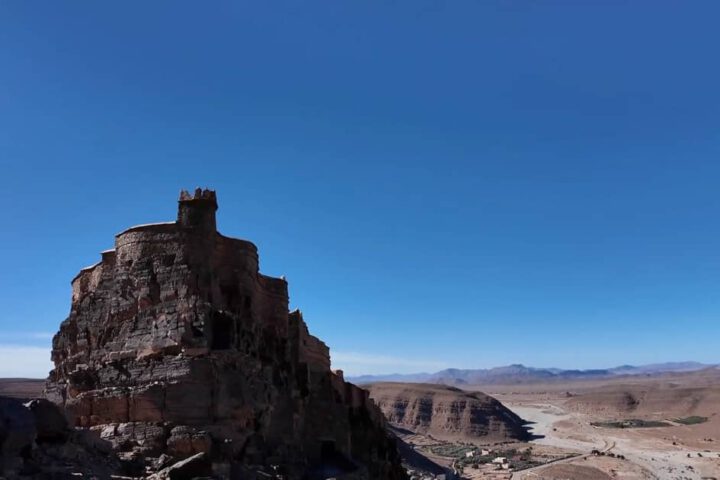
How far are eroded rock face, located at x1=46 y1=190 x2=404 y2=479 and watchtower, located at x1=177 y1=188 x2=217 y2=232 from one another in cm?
3

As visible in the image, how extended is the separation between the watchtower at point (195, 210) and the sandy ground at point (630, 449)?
2087 inches

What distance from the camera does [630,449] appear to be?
3194 inches

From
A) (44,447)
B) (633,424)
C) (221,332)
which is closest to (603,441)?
(633,424)

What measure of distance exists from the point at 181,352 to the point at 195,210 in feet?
14.1

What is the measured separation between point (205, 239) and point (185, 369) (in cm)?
396

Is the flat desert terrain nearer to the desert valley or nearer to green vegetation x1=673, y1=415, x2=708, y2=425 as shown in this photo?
green vegetation x1=673, y1=415, x2=708, y2=425

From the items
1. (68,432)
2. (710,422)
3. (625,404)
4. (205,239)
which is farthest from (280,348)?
(625,404)

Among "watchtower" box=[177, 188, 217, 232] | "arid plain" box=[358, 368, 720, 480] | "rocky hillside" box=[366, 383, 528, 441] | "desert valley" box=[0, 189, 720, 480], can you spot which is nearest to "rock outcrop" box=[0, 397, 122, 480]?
"desert valley" box=[0, 189, 720, 480]

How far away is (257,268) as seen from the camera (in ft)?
69.5

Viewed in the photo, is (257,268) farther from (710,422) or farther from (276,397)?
(710,422)

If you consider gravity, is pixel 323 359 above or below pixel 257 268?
below

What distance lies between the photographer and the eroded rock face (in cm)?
1627

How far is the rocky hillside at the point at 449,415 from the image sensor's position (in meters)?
99.1

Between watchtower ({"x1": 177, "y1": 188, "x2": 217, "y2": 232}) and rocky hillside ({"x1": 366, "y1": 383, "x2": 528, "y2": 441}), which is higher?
watchtower ({"x1": 177, "y1": 188, "x2": 217, "y2": 232})
